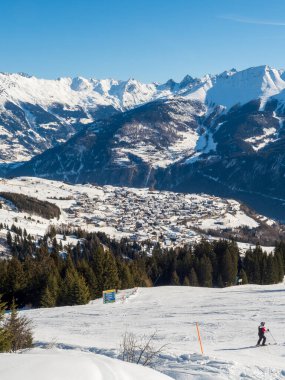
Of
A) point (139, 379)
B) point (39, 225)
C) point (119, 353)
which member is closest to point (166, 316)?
point (119, 353)

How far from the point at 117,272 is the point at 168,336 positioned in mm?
38154

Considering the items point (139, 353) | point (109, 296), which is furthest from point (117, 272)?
point (139, 353)

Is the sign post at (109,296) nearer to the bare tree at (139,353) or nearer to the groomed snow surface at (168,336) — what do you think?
the groomed snow surface at (168,336)

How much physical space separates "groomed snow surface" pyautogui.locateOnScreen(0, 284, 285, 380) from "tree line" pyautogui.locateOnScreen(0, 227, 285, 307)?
545cm

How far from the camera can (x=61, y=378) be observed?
694 centimetres

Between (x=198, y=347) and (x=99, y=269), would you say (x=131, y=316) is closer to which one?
(x=198, y=347)

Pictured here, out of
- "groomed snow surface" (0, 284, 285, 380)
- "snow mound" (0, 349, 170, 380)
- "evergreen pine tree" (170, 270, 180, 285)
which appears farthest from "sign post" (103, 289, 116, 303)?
"snow mound" (0, 349, 170, 380)

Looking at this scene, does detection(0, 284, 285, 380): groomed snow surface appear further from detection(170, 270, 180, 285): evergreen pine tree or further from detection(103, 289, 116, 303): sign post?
detection(170, 270, 180, 285): evergreen pine tree

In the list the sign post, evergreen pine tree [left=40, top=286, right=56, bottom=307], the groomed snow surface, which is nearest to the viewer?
the groomed snow surface

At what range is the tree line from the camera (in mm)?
52781

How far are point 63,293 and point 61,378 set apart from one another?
46170mm

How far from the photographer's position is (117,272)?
6488cm

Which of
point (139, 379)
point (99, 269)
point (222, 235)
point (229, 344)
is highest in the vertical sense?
point (222, 235)

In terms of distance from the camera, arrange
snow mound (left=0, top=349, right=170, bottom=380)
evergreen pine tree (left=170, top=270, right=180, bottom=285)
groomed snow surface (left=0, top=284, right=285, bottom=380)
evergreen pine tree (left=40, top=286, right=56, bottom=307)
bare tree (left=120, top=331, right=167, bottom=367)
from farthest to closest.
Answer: evergreen pine tree (left=170, top=270, right=180, bottom=285), evergreen pine tree (left=40, top=286, right=56, bottom=307), bare tree (left=120, top=331, right=167, bottom=367), groomed snow surface (left=0, top=284, right=285, bottom=380), snow mound (left=0, top=349, right=170, bottom=380)
